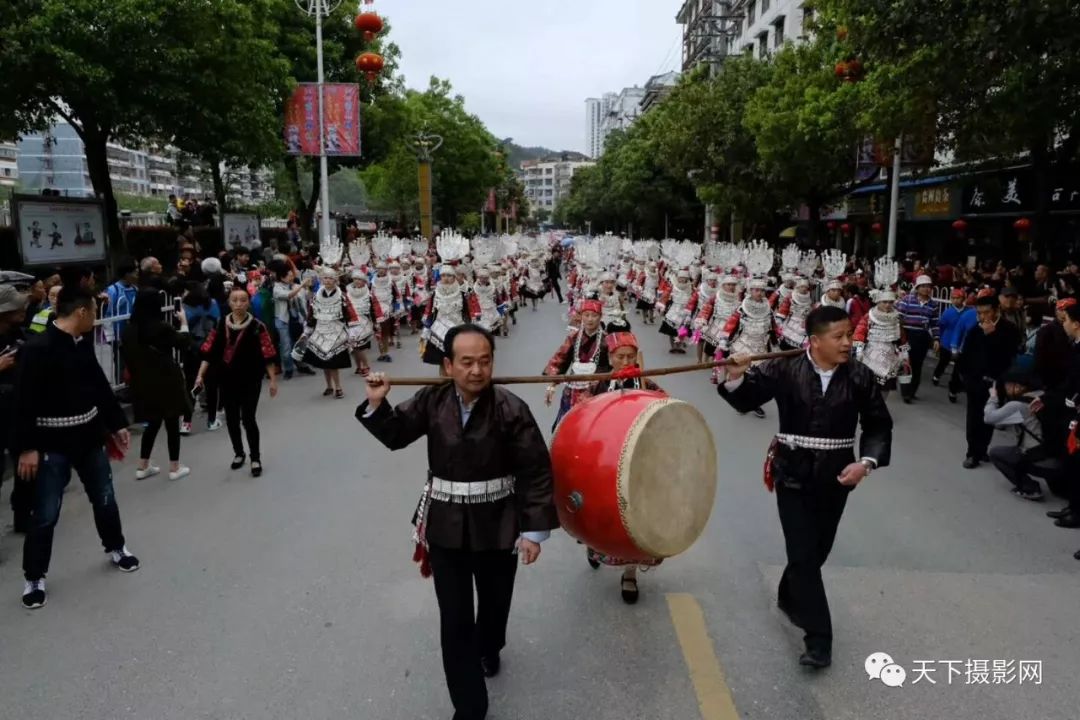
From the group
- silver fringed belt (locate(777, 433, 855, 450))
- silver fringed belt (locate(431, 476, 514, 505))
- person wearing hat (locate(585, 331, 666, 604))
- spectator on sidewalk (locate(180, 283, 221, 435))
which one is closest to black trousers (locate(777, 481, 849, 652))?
silver fringed belt (locate(777, 433, 855, 450))

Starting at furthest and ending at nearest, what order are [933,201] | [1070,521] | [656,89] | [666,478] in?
[656,89] → [933,201] → [1070,521] → [666,478]

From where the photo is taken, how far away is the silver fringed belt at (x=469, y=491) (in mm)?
3455

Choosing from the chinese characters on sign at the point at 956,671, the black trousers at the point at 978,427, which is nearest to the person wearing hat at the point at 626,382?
the chinese characters on sign at the point at 956,671

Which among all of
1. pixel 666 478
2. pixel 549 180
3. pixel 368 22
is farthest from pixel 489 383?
pixel 549 180

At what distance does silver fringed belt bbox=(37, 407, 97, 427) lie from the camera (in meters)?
4.92

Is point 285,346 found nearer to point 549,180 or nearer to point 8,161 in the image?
point 8,161

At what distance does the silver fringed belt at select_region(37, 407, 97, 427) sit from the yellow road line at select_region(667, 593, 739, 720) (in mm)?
3524

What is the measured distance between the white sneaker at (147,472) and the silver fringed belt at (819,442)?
5.51 meters

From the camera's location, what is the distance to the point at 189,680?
3998 millimetres

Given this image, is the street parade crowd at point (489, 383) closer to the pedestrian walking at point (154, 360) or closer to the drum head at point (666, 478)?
the pedestrian walking at point (154, 360)

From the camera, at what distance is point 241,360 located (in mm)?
7215

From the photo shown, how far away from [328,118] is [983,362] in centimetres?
1746

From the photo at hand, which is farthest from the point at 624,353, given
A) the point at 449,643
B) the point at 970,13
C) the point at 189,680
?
the point at 970,13

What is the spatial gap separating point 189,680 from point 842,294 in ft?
31.5
